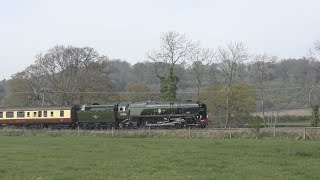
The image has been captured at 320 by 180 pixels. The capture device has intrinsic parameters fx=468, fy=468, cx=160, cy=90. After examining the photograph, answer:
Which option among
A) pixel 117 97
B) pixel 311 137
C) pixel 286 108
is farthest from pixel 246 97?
pixel 311 137

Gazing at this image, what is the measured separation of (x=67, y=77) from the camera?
92250mm

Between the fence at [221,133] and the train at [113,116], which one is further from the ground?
the train at [113,116]

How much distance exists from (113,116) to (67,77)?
122 ft

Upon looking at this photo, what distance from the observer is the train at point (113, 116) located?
53.2 metres

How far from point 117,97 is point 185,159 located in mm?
70925

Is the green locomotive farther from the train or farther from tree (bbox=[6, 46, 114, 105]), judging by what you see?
tree (bbox=[6, 46, 114, 105])

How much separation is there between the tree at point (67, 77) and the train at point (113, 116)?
24399mm

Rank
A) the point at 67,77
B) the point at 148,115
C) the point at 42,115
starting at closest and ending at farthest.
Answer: the point at 148,115, the point at 42,115, the point at 67,77

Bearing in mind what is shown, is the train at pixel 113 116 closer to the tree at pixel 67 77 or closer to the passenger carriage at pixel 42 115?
the passenger carriage at pixel 42 115

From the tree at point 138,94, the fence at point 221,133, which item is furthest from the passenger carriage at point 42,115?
the tree at point 138,94

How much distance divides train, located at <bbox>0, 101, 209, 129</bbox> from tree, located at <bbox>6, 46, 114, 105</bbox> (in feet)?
80.0

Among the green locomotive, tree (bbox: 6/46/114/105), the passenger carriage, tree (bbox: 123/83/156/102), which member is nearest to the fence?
the green locomotive

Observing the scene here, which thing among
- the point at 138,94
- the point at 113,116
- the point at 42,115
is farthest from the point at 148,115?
the point at 138,94

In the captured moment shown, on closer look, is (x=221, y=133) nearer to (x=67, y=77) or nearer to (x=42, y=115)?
(x=42, y=115)
